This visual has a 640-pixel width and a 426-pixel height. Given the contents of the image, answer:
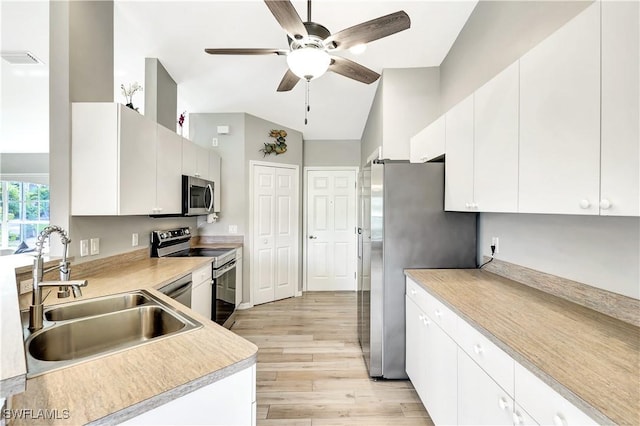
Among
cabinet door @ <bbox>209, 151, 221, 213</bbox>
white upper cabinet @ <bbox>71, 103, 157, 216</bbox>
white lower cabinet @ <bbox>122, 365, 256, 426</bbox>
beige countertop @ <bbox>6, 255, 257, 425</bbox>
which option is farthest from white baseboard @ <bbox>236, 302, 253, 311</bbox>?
white lower cabinet @ <bbox>122, 365, 256, 426</bbox>

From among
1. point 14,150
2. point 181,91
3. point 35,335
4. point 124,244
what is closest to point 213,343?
point 35,335

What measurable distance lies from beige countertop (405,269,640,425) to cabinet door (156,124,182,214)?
2279 millimetres

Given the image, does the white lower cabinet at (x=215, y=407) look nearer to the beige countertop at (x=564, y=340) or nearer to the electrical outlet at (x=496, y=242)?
the beige countertop at (x=564, y=340)

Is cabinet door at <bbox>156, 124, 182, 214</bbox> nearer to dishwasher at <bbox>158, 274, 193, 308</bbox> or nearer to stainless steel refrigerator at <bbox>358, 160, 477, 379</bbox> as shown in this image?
dishwasher at <bbox>158, 274, 193, 308</bbox>

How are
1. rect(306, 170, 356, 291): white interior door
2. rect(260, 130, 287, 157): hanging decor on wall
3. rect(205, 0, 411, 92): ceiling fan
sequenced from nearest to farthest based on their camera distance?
rect(205, 0, 411, 92): ceiling fan, rect(260, 130, 287, 157): hanging decor on wall, rect(306, 170, 356, 291): white interior door

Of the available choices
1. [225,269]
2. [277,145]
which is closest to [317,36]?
[225,269]

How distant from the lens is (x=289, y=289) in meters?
4.56

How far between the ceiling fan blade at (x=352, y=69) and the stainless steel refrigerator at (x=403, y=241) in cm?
68

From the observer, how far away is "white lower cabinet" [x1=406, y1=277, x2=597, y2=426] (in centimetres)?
92

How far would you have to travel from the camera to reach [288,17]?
59.5 inches

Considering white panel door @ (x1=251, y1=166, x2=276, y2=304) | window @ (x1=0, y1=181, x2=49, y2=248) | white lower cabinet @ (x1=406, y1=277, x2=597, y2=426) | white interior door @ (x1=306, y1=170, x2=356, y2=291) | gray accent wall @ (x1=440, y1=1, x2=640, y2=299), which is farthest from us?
window @ (x1=0, y1=181, x2=49, y2=248)

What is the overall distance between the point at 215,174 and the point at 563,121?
352cm

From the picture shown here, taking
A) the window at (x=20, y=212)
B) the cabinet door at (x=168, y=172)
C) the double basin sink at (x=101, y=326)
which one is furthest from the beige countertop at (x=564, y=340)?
the window at (x=20, y=212)

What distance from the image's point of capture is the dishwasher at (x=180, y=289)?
78.4 inches
